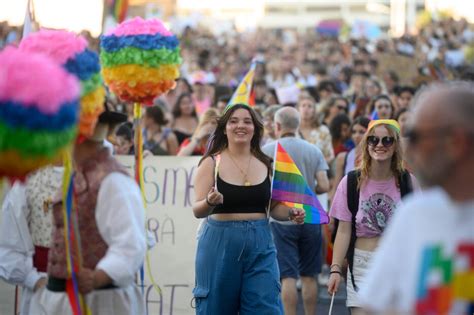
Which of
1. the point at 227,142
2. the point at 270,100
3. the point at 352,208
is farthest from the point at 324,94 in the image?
the point at 352,208

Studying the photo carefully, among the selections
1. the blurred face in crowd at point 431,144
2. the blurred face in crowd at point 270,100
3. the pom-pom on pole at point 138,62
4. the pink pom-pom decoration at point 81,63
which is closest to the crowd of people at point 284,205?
the blurred face in crowd at point 431,144

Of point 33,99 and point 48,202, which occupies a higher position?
point 33,99

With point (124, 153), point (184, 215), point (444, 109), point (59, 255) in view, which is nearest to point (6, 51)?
point (59, 255)

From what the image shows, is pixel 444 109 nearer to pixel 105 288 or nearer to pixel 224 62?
pixel 105 288

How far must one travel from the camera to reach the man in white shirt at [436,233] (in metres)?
3.65

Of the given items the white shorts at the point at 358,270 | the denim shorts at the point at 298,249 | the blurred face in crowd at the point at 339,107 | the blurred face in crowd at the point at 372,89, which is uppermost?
the blurred face in crowd at the point at 372,89

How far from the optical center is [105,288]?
524cm

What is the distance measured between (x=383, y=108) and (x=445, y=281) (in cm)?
893

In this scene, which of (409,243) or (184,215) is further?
(184,215)

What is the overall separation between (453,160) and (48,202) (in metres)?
2.56

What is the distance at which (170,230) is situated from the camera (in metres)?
10.1

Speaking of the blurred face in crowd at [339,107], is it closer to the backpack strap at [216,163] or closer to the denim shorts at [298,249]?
the denim shorts at [298,249]

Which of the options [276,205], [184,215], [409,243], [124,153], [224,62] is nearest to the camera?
[409,243]

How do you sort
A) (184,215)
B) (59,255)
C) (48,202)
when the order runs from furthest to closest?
(184,215)
(48,202)
(59,255)
